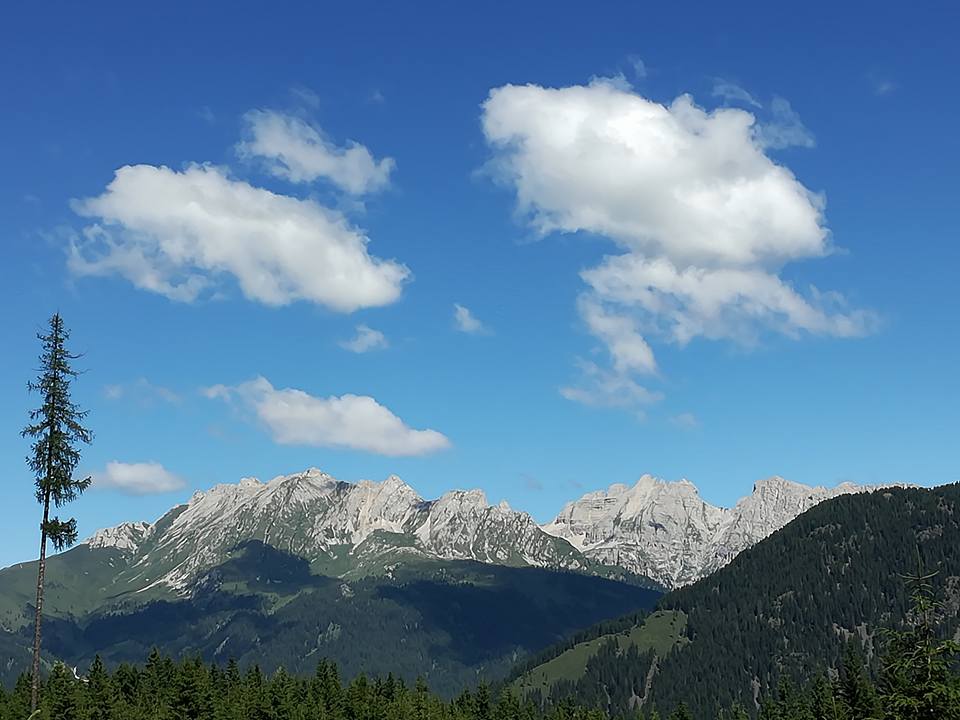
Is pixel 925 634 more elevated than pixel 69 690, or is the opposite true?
pixel 925 634

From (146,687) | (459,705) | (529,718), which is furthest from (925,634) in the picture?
(529,718)

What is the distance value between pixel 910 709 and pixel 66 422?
156ft

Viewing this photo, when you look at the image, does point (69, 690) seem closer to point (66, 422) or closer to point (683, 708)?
point (66, 422)

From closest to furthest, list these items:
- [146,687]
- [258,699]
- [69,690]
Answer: [69,690] → [258,699] → [146,687]

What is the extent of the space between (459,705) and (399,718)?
35863 millimetres

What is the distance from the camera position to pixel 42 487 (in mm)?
51375

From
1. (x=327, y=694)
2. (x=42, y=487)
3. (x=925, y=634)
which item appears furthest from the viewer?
(x=327, y=694)

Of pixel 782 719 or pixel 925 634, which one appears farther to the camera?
pixel 782 719

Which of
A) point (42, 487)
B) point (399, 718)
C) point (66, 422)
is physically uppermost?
point (66, 422)

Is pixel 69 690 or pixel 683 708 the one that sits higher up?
pixel 69 690

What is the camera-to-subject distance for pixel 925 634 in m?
37.2

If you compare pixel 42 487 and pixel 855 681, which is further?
pixel 855 681

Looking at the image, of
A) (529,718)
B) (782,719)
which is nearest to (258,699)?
(529,718)

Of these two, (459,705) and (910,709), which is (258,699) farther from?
(910,709)
